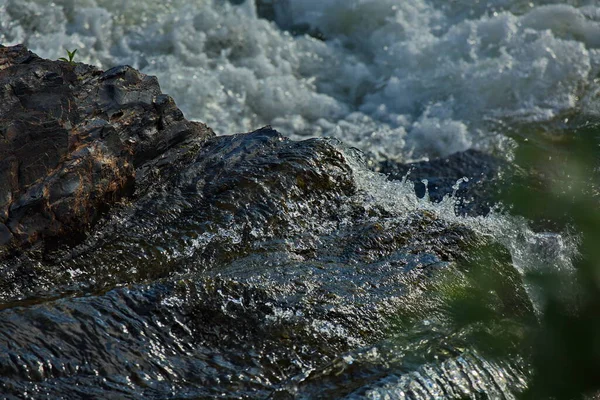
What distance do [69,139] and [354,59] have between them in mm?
5265

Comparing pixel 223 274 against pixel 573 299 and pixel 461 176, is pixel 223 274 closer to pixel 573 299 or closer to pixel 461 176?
pixel 573 299

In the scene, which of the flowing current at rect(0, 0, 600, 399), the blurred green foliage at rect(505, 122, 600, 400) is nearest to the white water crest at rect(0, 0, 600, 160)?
the flowing current at rect(0, 0, 600, 399)

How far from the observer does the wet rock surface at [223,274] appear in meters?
2.63

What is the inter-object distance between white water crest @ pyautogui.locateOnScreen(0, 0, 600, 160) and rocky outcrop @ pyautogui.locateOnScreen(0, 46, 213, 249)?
313 cm

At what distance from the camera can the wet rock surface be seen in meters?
2.63

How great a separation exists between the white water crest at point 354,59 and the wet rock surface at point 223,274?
3.05m

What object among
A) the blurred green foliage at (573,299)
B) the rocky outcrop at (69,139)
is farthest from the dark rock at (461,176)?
the blurred green foliage at (573,299)

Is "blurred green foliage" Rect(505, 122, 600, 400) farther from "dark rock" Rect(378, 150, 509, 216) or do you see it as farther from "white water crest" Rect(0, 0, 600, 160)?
"white water crest" Rect(0, 0, 600, 160)

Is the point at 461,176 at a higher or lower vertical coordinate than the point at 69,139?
lower

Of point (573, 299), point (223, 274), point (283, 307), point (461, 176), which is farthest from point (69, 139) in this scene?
point (461, 176)

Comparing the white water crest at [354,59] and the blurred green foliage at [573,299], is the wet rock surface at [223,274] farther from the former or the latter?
the white water crest at [354,59]

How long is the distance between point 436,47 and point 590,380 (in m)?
7.07

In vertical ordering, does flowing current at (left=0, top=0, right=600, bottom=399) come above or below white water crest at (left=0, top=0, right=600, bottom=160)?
below

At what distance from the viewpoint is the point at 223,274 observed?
9.86 feet
